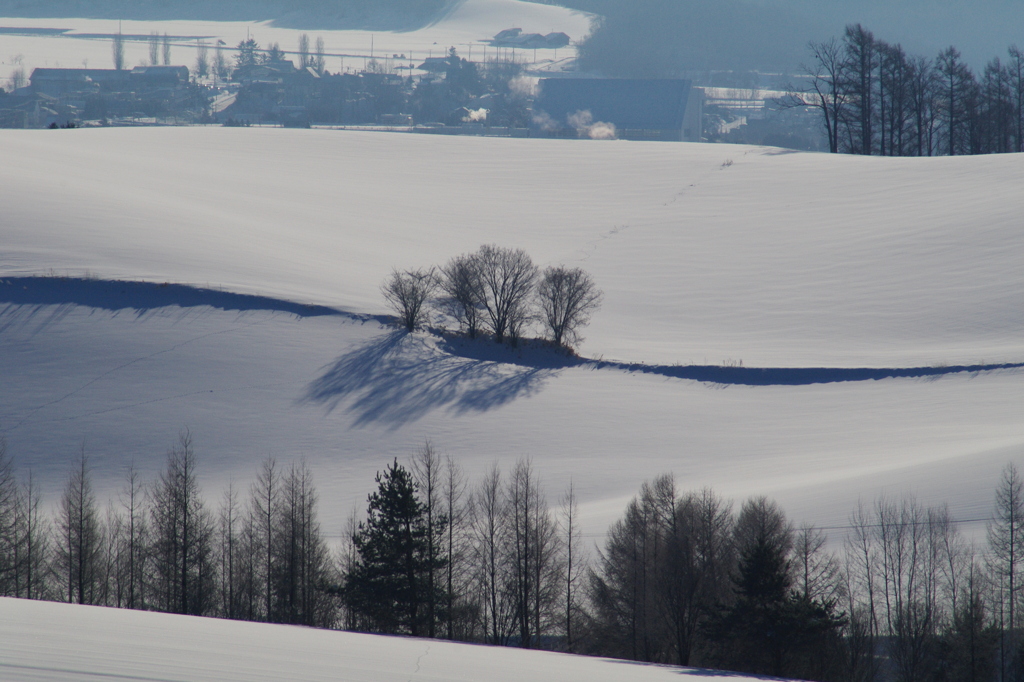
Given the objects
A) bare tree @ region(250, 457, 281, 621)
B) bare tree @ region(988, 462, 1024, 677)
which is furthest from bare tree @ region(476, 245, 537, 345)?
bare tree @ region(988, 462, 1024, 677)

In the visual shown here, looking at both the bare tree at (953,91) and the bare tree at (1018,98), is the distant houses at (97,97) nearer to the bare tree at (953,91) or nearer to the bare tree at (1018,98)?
the bare tree at (953,91)

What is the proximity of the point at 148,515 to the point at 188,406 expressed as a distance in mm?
5030

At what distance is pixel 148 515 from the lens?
22328 mm

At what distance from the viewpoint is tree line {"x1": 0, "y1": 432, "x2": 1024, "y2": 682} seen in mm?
15758

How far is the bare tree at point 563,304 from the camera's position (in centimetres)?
3272

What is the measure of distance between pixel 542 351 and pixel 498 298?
2744 mm

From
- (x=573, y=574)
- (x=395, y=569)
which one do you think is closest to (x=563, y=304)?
(x=573, y=574)

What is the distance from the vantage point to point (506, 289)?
3306 cm

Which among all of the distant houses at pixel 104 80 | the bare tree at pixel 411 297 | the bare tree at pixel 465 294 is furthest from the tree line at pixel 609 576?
the distant houses at pixel 104 80

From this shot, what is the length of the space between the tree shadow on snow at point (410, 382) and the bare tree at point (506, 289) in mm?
1954

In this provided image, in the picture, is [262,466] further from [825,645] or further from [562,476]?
[825,645]

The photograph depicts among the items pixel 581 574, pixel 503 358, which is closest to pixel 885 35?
pixel 503 358

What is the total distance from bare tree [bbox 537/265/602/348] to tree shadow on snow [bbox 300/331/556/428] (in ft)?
7.15

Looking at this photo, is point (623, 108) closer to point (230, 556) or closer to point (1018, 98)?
point (1018, 98)
